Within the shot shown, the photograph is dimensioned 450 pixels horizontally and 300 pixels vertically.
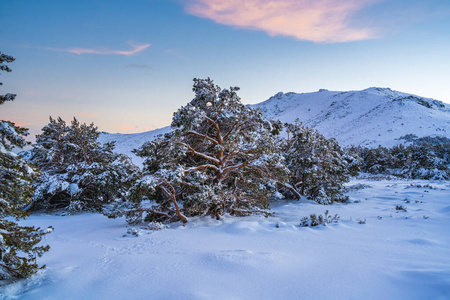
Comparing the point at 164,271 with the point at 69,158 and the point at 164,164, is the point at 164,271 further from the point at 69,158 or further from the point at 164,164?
the point at 69,158

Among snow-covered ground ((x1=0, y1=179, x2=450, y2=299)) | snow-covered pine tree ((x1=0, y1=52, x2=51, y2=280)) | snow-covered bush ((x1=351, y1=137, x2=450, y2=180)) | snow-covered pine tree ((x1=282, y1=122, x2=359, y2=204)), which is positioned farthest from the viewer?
snow-covered bush ((x1=351, y1=137, x2=450, y2=180))

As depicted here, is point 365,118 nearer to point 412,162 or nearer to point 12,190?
point 412,162

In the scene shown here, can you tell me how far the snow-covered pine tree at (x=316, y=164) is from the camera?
12023 mm

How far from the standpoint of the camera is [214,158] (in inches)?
351

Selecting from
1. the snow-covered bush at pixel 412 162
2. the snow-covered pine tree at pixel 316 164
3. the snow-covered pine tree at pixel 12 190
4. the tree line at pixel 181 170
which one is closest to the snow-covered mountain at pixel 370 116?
the snow-covered bush at pixel 412 162

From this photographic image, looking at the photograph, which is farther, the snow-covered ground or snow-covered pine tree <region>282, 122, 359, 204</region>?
snow-covered pine tree <region>282, 122, 359, 204</region>

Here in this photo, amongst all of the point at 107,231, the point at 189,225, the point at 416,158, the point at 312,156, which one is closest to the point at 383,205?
the point at 312,156

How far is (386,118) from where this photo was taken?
63250 millimetres

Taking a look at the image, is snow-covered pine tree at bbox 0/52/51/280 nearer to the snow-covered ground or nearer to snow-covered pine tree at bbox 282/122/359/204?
the snow-covered ground

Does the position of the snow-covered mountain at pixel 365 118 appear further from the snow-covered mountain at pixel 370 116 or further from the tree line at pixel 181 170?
the tree line at pixel 181 170

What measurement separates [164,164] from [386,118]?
70505mm

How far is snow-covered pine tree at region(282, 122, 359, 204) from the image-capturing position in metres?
12.0

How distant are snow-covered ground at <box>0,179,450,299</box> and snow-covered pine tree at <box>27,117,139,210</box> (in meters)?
4.54

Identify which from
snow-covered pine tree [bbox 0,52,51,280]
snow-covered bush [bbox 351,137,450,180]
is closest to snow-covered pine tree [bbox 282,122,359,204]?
snow-covered pine tree [bbox 0,52,51,280]
